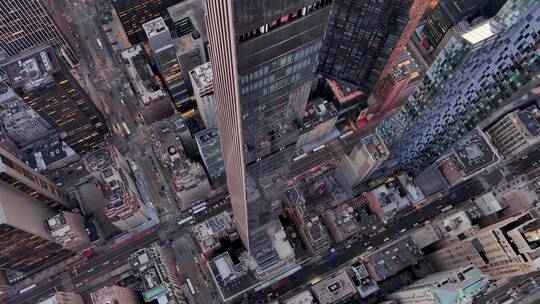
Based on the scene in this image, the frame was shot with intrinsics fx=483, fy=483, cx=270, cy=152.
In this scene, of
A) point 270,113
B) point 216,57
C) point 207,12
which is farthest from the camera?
point 270,113

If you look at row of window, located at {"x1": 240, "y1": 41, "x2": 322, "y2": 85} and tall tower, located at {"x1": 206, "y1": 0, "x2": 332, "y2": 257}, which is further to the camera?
row of window, located at {"x1": 240, "y1": 41, "x2": 322, "y2": 85}

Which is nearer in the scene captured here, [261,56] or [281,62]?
[261,56]

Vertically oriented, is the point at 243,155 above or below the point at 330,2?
below

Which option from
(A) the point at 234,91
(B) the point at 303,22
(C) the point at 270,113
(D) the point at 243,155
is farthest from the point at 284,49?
(D) the point at 243,155

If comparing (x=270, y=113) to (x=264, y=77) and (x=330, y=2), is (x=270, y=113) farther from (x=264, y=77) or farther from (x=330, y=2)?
(x=330, y=2)

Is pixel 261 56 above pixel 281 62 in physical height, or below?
above

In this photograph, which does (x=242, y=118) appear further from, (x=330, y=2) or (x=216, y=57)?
(x=330, y=2)

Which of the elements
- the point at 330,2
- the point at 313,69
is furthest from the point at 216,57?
the point at 330,2

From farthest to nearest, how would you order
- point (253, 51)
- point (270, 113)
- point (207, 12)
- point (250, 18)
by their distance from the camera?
1. point (270, 113)
2. point (207, 12)
3. point (253, 51)
4. point (250, 18)

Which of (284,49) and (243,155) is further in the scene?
(243,155)

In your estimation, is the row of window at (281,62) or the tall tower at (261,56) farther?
the row of window at (281,62)

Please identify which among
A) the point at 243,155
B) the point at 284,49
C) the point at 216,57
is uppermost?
the point at 216,57
